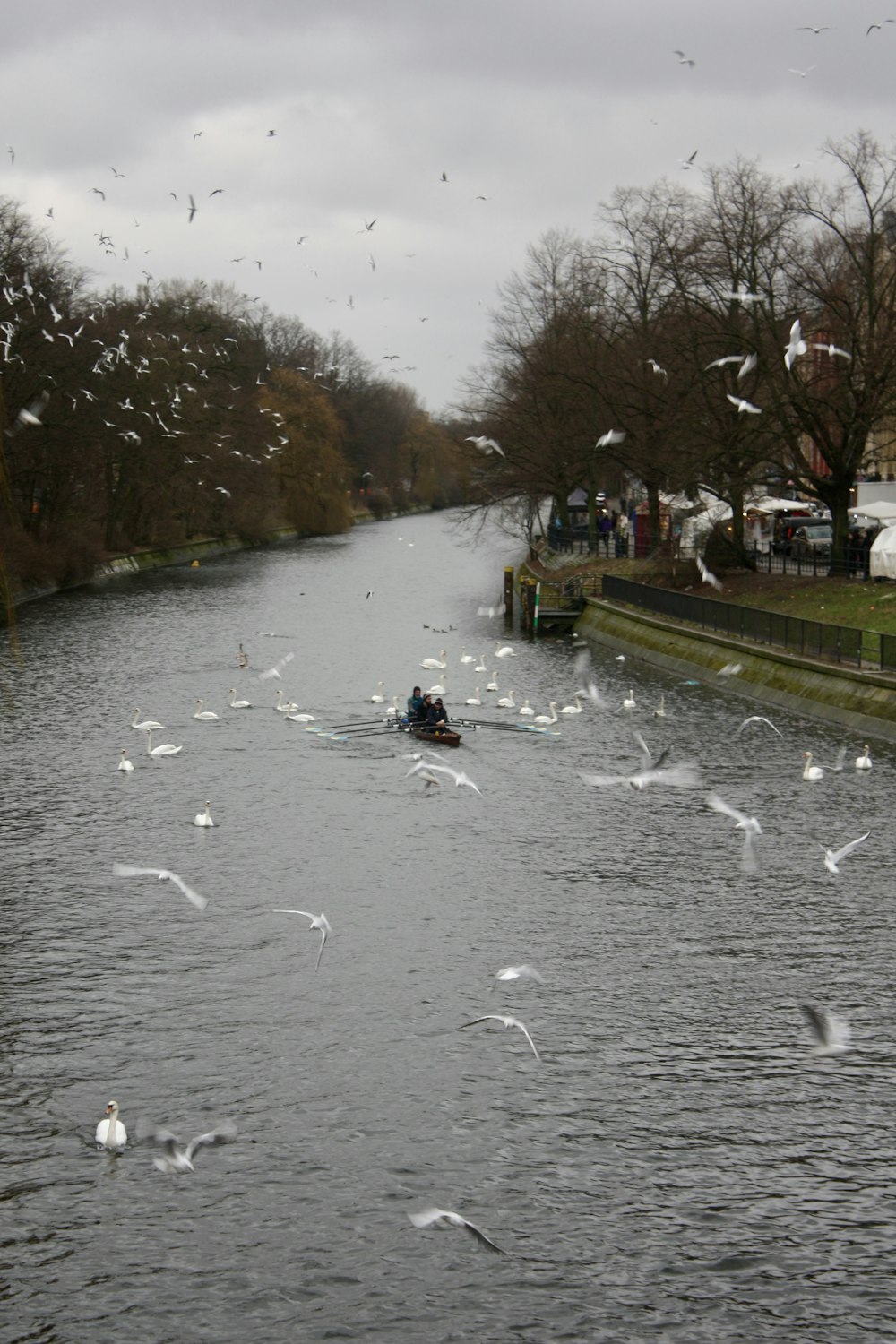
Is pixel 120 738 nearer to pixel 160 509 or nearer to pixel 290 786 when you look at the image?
pixel 290 786

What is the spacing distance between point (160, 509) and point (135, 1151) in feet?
→ 313

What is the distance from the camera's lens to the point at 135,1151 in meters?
20.3

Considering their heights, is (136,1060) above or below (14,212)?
below

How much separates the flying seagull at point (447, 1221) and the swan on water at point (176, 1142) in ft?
9.71

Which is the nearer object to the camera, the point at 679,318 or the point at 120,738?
the point at 120,738

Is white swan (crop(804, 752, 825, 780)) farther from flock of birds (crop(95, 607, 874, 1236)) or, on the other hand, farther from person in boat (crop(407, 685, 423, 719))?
person in boat (crop(407, 685, 423, 719))

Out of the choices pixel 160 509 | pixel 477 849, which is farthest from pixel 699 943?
pixel 160 509

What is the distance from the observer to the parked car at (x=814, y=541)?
2739 inches

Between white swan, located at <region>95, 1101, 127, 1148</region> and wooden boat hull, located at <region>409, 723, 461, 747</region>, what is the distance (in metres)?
25.3

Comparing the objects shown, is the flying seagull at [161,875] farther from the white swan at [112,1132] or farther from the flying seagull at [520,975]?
the white swan at [112,1132]

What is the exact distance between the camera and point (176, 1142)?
66.5ft

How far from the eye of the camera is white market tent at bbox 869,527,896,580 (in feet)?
186

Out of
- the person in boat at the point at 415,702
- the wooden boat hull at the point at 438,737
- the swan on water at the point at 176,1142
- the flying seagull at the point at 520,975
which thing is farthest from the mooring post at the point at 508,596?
the swan on water at the point at 176,1142

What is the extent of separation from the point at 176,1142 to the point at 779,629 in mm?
35795
